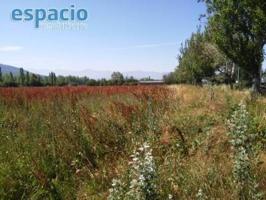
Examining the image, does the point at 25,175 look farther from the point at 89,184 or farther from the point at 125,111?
the point at 125,111

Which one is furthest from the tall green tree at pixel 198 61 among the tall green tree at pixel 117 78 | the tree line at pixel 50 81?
the tall green tree at pixel 117 78

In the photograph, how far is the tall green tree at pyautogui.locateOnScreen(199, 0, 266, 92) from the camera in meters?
26.3

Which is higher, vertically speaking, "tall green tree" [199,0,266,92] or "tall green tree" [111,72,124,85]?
"tall green tree" [199,0,266,92]

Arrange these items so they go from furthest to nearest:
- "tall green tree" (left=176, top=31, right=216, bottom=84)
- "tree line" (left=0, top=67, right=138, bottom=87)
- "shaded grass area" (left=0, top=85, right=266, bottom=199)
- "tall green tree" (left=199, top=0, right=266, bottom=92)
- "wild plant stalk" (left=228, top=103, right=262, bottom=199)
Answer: "tree line" (left=0, top=67, right=138, bottom=87) < "tall green tree" (left=176, top=31, right=216, bottom=84) < "tall green tree" (left=199, top=0, right=266, bottom=92) < "shaded grass area" (left=0, top=85, right=266, bottom=199) < "wild plant stalk" (left=228, top=103, right=262, bottom=199)

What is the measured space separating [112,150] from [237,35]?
2181 cm

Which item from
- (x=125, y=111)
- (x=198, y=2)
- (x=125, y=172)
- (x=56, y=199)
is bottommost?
(x=56, y=199)

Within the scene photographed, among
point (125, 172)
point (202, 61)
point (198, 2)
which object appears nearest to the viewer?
point (125, 172)

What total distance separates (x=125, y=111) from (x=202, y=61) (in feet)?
138

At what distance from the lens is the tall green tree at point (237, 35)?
26.3 metres

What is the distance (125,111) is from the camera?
8.76 meters

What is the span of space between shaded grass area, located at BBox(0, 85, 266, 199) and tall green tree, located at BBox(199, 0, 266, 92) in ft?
57.3

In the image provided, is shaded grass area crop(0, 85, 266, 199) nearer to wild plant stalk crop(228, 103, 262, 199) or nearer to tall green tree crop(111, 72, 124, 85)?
wild plant stalk crop(228, 103, 262, 199)

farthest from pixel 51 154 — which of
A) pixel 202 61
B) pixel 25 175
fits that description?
pixel 202 61

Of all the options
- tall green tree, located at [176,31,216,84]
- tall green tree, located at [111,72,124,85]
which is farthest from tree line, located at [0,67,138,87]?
tall green tree, located at [176,31,216,84]
